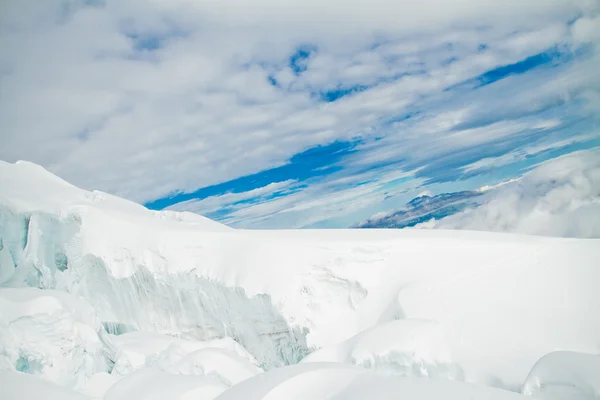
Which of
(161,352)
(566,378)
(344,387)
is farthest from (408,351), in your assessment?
(161,352)

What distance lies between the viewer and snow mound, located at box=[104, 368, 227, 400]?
20.5 ft

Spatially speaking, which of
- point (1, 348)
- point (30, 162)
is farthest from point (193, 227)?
point (1, 348)

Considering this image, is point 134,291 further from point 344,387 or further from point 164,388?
point 344,387

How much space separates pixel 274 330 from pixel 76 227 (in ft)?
25.5

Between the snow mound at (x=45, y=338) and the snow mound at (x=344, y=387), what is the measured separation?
5.39m

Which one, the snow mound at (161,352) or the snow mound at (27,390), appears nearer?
the snow mound at (27,390)

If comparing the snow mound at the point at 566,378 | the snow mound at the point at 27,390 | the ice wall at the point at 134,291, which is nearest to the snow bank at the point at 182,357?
the ice wall at the point at 134,291

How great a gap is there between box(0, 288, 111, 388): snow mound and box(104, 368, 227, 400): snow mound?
218cm

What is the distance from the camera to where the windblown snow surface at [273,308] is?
602 cm

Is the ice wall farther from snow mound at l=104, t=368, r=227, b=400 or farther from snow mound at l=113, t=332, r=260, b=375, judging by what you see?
snow mound at l=104, t=368, r=227, b=400

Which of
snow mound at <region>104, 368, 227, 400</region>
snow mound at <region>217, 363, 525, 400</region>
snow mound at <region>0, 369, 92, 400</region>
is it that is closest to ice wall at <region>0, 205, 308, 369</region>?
snow mound at <region>104, 368, 227, 400</region>

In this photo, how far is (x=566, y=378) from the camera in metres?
4.98

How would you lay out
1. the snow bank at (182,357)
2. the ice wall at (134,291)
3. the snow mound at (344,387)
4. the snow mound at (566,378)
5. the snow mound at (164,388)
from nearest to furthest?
the snow mound at (344,387), the snow mound at (566,378), the snow mound at (164,388), the snow bank at (182,357), the ice wall at (134,291)

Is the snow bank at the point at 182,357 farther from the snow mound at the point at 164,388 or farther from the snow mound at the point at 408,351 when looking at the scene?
the snow mound at the point at 408,351
